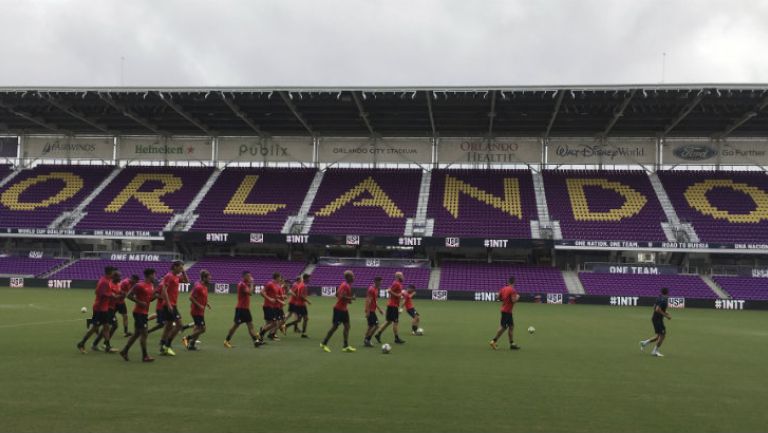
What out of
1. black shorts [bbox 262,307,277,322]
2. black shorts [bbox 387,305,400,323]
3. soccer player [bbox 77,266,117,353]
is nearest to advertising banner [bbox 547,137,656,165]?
black shorts [bbox 387,305,400,323]

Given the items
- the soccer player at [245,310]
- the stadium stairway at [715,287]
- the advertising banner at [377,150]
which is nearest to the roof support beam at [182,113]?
the advertising banner at [377,150]

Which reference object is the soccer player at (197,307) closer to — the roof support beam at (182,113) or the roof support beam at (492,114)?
the roof support beam at (492,114)

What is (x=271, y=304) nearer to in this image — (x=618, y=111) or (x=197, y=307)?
(x=197, y=307)

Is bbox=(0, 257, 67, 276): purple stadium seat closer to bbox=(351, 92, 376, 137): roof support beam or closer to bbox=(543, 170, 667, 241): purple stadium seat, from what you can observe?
bbox=(351, 92, 376, 137): roof support beam

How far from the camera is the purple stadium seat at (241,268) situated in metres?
44.2

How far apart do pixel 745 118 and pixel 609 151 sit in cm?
1008

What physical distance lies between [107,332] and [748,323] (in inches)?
1005

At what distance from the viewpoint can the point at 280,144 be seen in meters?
54.8

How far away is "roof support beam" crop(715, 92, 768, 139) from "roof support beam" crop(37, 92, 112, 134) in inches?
1946

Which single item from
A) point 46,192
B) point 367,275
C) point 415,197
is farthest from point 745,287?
point 46,192

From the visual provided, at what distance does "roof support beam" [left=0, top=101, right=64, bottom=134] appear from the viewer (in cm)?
4794

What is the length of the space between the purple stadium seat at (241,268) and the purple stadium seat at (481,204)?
1103cm

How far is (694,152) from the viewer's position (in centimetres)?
5109

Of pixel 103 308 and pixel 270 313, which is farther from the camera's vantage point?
pixel 270 313
